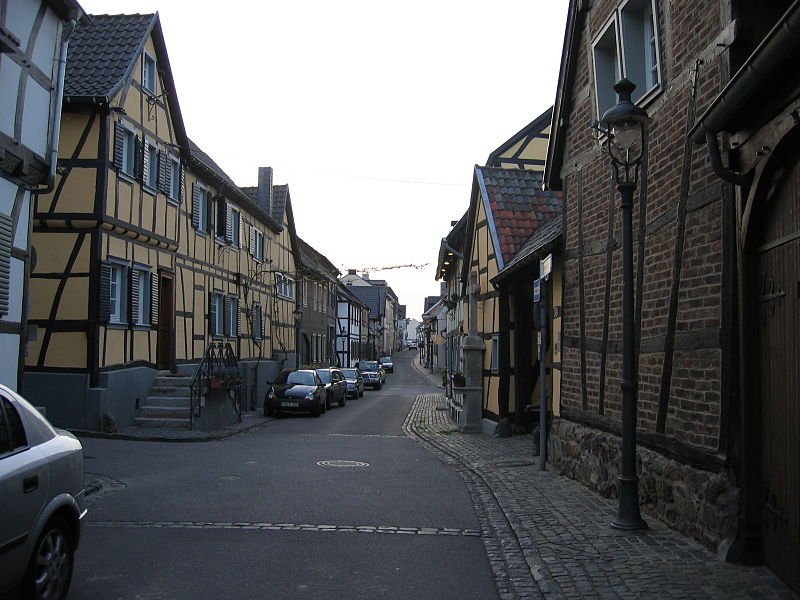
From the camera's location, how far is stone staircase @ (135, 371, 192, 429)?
17094 millimetres

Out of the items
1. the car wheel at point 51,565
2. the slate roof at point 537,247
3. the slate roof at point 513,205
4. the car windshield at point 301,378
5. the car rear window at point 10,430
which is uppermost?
the slate roof at point 513,205

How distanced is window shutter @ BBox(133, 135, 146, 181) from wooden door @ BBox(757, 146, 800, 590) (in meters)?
14.6

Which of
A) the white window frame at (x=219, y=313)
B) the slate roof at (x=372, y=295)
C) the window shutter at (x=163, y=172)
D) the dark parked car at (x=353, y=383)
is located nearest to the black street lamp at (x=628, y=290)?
the window shutter at (x=163, y=172)

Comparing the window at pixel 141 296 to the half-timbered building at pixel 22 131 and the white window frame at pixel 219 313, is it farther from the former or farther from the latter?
the half-timbered building at pixel 22 131

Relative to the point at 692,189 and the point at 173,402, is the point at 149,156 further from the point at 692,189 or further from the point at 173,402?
the point at 692,189

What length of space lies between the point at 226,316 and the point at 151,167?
262 inches

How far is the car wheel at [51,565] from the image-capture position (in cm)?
452

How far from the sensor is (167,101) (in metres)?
19.1

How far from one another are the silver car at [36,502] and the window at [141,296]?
12140mm

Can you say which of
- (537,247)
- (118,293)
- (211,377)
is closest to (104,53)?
(118,293)

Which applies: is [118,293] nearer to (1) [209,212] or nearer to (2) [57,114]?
(2) [57,114]

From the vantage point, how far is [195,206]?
21.2 meters

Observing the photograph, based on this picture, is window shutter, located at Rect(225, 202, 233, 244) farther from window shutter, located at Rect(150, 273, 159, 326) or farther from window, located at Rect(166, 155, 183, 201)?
window shutter, located at Rect(150, 273, 159, 326)

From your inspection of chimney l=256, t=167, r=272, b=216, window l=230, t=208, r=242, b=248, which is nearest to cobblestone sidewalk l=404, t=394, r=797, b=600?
window l=230, t=208, r=242, b=248
